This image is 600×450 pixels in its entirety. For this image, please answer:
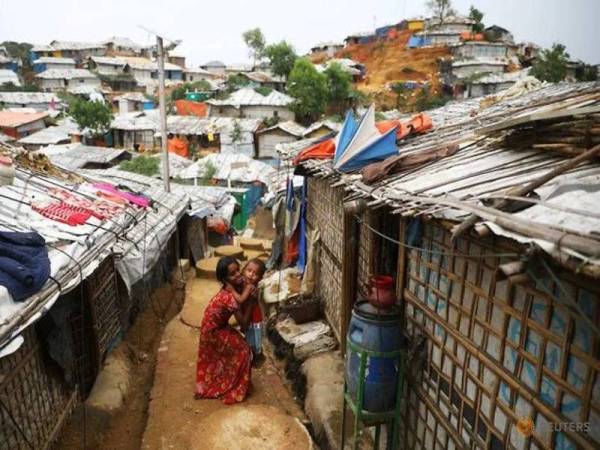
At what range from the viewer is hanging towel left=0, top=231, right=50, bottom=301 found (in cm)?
433

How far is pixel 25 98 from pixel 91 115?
18513mm

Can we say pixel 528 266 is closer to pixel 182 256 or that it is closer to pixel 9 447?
pixel 9 447

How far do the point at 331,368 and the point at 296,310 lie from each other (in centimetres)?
207

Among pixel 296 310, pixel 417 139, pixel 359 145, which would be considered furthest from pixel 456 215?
pixel 296 310

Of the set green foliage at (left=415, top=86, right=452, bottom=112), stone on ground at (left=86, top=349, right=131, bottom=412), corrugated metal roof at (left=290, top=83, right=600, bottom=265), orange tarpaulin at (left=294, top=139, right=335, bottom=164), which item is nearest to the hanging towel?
stone on ground at (left=86, top=349, right=131, bottom=412)

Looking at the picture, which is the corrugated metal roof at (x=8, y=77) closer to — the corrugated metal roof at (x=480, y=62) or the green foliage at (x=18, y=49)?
the green foliage at (x=18, y=49)

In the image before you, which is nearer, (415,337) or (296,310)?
(415,337)

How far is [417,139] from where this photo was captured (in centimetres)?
772

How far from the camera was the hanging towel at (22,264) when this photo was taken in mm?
4328

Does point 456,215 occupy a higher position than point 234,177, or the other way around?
point 456,215

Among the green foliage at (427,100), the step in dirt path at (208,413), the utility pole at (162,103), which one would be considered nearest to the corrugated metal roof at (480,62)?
the green foliage at (427,100)

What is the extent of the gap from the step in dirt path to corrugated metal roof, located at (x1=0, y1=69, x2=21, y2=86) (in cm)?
6148

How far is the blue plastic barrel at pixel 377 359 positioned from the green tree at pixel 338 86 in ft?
119

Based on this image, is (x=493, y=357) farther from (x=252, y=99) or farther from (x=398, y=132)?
(x=252, y=99)
